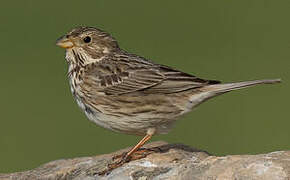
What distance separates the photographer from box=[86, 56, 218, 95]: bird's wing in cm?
1022

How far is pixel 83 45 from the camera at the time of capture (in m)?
10.9

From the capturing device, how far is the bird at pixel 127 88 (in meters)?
9.98

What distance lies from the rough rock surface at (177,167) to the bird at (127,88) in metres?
0.34

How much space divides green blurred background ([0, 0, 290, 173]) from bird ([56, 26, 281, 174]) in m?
4.99

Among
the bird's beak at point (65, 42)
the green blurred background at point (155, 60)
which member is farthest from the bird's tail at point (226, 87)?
the green blurred background at point (155, 60)

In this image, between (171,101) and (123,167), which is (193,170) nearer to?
(123,167)

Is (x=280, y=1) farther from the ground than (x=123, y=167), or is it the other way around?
(x=280, y=1)

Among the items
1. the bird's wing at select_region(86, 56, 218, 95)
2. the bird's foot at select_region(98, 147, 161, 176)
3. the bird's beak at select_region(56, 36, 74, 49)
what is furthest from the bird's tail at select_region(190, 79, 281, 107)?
the bird's beak at select_region(56, 36, 74, 49)

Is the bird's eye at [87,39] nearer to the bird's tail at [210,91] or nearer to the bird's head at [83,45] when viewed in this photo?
the bird's head at [83,45]

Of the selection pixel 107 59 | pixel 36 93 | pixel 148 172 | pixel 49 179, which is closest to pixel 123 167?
pixel 148 172

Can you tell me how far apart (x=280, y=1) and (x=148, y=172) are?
14758 mm

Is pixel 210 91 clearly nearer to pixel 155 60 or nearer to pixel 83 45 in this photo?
pixel 83 45

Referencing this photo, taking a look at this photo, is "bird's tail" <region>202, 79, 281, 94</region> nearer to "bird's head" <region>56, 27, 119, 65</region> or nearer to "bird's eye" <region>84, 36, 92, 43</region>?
"bird's head" <region>56, 27, 119, 65</region>

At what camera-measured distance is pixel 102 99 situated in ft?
33.5
